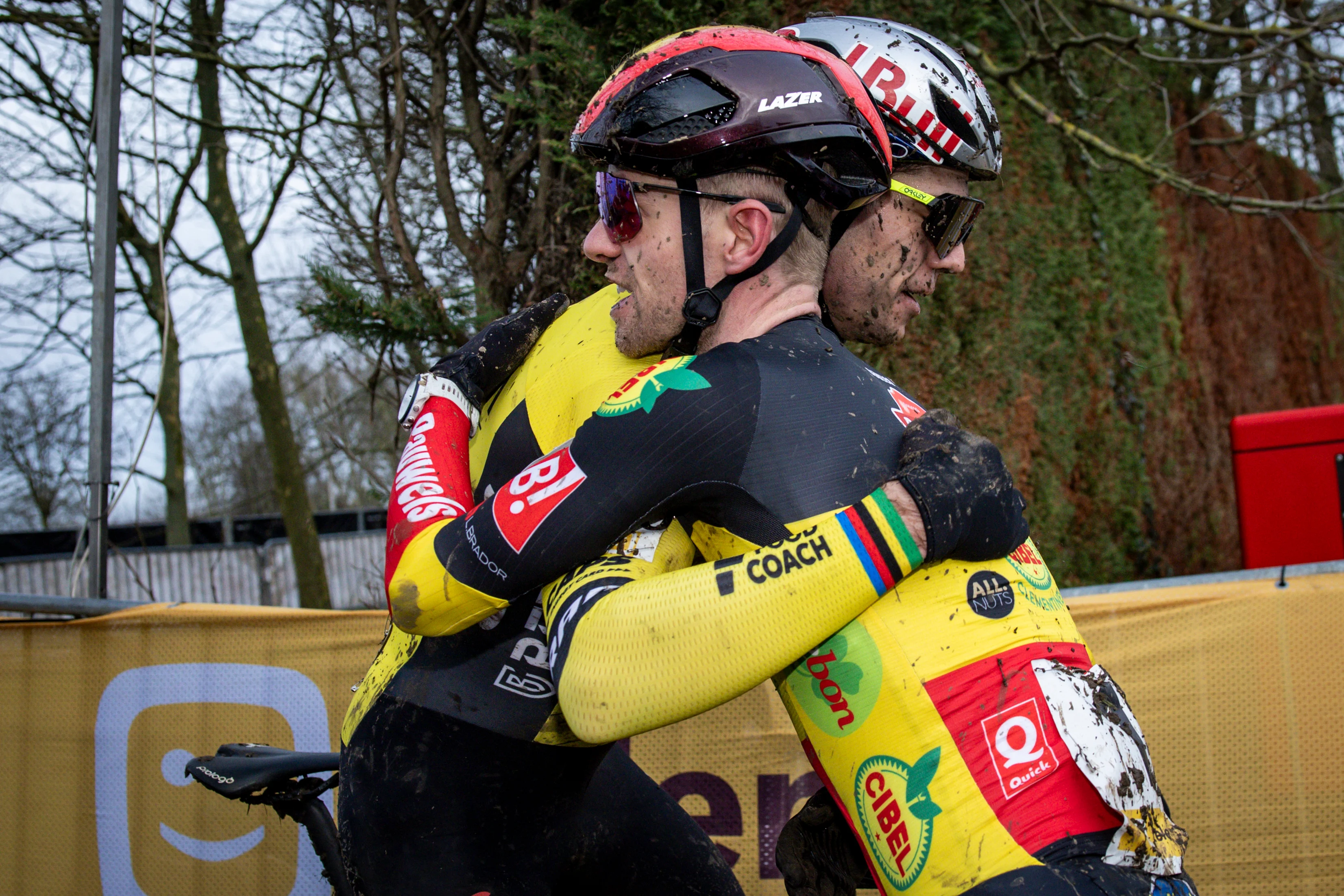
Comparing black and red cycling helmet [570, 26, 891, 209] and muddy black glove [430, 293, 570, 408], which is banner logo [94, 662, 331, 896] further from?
black and red cycling helmet [570, 26, 891, 209]

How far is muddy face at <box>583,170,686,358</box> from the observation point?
1545 mm

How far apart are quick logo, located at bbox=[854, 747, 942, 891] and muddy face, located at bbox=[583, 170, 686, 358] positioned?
0.74 meters

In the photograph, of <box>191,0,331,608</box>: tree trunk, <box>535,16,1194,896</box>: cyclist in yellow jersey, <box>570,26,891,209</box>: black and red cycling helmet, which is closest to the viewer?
<box>535,16,1194,896</box>: cyclist in yellow jersey

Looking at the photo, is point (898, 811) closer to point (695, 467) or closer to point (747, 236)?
point (695, 467)

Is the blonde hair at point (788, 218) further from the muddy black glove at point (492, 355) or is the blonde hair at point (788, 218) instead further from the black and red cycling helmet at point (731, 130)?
the muddy black glove at point (492, 355)

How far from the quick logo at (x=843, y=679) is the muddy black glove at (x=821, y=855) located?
0.39 meters

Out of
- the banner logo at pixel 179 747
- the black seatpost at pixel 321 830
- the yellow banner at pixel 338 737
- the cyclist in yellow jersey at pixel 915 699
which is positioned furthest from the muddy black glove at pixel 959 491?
the banner logo at pixel 179 747

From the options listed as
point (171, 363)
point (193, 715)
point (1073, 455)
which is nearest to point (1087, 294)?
point (1073, 455)

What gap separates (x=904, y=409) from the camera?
1556 mm

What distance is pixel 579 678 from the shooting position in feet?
4.22

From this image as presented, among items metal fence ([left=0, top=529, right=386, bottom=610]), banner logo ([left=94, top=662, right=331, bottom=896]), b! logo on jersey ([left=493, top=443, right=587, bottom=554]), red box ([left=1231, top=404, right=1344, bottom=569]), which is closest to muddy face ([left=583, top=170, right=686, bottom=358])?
→ b! logo on jersey ([left=493, top=443, right=587, bottom=554])

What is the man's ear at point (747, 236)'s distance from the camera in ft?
4.99

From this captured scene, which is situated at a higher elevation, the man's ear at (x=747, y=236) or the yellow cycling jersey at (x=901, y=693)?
the man's ear at (x=747, y=236)

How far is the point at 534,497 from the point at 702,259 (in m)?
0.48
